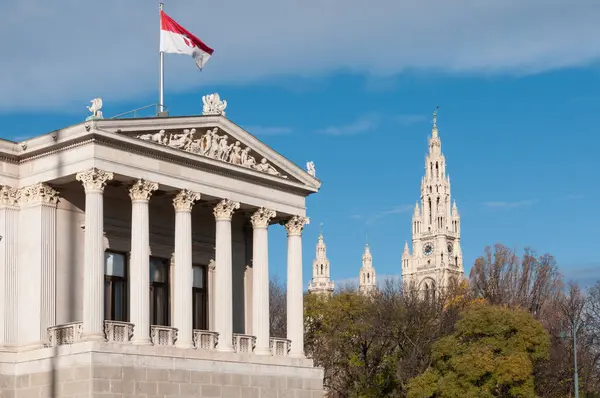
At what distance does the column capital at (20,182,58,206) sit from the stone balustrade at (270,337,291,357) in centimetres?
1242

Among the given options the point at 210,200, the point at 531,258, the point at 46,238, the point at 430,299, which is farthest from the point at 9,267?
the point at 531,258

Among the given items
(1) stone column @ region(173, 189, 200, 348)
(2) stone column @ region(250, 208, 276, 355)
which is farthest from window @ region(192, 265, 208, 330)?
(1) stone column @ region(173, 189, 200, 348)

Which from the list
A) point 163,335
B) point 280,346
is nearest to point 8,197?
point 163,335

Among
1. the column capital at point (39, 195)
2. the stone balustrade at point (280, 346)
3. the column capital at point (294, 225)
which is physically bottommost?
the stone balustrade at point (280, 346)

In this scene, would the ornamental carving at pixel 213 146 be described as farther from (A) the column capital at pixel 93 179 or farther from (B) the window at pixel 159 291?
(B) the window at pixel 159 291

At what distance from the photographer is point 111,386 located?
4384cm

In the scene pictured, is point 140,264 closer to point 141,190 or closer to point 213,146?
point 141,190

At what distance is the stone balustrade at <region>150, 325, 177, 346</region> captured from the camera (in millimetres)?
46812

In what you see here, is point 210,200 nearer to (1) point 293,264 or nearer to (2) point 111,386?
(1) point 293,264

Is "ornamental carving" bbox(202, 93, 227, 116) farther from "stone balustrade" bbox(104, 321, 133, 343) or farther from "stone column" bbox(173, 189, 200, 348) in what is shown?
"stone balustrade" bbox(104, 321, 133, 343)

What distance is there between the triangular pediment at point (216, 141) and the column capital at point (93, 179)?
1.78 meters

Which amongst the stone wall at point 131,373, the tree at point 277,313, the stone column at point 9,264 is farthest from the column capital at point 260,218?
the tree at point 277,313

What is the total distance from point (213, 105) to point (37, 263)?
11114 mm

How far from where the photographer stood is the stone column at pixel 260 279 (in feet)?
171
